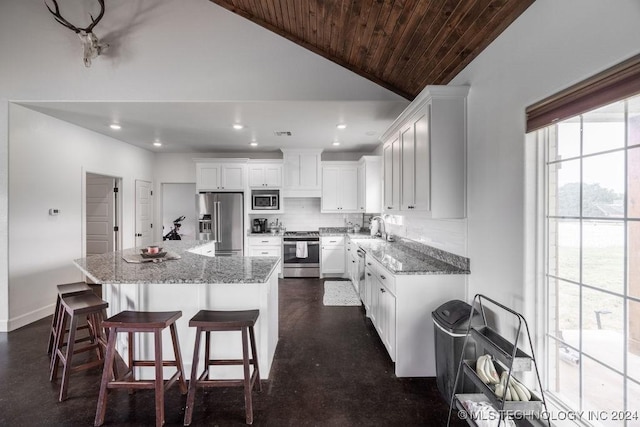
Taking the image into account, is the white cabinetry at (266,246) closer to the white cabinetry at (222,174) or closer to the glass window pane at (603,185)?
the white cabinetry at (222,174)

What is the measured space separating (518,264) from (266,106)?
2.91 metres

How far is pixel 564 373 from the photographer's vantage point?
1555mm

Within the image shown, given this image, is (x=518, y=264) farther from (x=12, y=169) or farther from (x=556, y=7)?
(x=12, y=169)

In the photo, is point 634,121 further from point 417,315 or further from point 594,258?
point 417,315

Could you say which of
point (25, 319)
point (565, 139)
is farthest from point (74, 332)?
point (565, 139)

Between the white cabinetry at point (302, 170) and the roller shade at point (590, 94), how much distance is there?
13.2ft

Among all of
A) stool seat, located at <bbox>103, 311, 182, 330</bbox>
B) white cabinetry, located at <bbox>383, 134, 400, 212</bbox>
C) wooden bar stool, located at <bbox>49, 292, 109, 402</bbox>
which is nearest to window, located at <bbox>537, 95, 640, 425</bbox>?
white cabinetry, located at <bbox>383, 134, 400, 212</bbox>

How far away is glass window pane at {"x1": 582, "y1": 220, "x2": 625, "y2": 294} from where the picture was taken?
1.25 m

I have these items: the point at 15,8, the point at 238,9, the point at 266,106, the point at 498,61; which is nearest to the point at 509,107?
the point at 498,61

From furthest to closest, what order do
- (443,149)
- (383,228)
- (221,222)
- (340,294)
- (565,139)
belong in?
(221,222), (383,228), (340,294), (443,149), (565,139)

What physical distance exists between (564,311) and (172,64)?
4.12 meters

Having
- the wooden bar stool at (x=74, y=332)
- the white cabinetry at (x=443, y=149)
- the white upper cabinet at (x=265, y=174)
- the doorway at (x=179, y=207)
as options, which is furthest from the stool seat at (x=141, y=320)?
the doorway at (x=179, y=207)

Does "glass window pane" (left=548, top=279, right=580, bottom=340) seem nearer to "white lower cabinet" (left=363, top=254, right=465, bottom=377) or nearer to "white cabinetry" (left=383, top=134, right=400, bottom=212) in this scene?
"white lower cabinet" (left=363, top=254, right=465, bottom=377)

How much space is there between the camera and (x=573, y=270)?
1.48 metres
